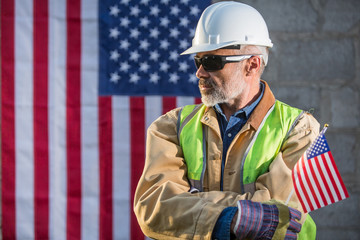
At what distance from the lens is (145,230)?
2555mm

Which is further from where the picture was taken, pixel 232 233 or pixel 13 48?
pixel 13 48

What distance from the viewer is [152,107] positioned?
4.52m

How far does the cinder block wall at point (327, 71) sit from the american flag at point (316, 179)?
2.01 m

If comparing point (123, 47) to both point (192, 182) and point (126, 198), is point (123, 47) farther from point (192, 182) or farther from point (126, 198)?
point (192, 182)

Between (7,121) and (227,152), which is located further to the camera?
(7,121)

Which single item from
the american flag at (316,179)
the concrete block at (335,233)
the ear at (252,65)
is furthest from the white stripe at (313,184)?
the concrete block at (335,233)

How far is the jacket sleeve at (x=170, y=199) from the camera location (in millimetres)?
2408

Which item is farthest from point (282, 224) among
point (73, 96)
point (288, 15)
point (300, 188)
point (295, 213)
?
point (73, 96)

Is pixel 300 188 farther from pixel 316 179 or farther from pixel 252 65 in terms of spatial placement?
pixel 252 65

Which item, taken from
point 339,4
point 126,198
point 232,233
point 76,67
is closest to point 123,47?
point 76,67

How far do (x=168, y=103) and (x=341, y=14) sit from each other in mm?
1608

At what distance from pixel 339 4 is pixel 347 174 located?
1.40 meters

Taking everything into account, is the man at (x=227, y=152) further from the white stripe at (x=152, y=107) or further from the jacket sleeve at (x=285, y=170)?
the white stripe at (x=152, y=107)

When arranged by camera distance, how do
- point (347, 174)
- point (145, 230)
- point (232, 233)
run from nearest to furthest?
point (232, 233) → point (145, 230) → point (347, 174)
